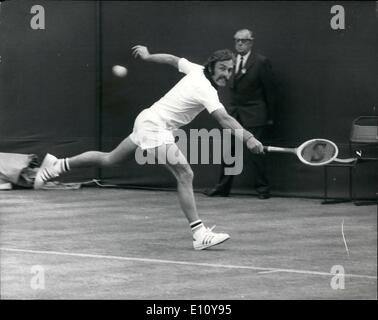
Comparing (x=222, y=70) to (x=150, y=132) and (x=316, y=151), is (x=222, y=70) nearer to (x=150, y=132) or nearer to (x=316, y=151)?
(x=150, y=132)

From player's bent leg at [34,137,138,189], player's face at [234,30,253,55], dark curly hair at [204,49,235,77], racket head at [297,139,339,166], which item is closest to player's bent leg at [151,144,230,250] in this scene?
player's bent leg at [34,137,138,189]

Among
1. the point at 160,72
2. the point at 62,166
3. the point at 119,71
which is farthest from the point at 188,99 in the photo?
the point at 160,72

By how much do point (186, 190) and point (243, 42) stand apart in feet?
14.0

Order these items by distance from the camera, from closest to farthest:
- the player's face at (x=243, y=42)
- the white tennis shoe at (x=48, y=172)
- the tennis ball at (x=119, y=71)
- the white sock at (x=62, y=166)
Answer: the white sock at (x=62, y=166)
the white tennis shoe at (x=48, y=172)
the player's face at (x=243, y=42)
the tennis ball at (x=119, y=71)

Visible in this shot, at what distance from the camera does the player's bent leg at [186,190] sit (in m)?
9.82

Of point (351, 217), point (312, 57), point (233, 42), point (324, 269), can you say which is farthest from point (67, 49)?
point (324, 269)

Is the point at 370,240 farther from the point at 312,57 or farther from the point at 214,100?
the point at 312,57

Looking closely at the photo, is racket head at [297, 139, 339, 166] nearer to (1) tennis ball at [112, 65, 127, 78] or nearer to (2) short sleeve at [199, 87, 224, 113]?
(2) short sleeve at [199, 87, 224, 113]

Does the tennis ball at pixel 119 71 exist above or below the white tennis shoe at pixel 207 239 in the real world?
above

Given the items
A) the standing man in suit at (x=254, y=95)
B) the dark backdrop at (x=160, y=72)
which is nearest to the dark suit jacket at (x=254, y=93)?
the standing man in suit at (x=254, y=95)

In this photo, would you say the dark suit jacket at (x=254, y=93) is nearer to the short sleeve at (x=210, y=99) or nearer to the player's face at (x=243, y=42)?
the player's face at (x=243, y=42)

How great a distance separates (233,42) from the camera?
47.2ft

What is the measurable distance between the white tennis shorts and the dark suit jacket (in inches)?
157

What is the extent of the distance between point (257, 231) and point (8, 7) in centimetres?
564
